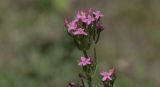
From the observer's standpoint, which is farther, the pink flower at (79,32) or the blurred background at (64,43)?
the blurred background at (64,43)

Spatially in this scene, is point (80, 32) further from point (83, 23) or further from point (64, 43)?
point (64, 43)

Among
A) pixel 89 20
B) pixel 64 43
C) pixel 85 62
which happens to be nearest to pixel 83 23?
pixel 89 20

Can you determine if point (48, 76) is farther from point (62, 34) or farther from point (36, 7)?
point (36, 7)

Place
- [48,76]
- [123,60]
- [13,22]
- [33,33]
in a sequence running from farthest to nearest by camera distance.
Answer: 1. [13,22]
2. [33,33]
3. [123,60]
4. [48,76]

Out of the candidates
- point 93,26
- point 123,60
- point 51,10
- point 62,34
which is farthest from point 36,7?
point 93,26

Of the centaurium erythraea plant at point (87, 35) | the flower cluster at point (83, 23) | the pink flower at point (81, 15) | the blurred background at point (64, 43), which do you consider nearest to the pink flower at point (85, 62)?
the centaurium erythraea plant at point (87, 35)

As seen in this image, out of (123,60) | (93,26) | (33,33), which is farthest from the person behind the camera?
(33,33)

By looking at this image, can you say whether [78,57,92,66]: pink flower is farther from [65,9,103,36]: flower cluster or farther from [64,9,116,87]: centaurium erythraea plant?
[65,9,103,36]: flower cluster

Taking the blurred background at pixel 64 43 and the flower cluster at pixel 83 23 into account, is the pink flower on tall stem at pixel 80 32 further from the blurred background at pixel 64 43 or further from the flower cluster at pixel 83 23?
the blurred background at pixel 64 43
